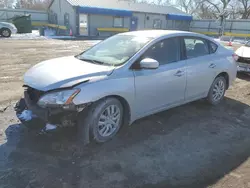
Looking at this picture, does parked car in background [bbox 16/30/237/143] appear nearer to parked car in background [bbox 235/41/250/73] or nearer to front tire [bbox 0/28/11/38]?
parked car in background [bbox 235/41/250/73]

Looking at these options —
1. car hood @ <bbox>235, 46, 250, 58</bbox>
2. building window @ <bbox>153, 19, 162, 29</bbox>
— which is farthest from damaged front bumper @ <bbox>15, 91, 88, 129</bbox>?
building window @ <bbox>153, 19, 162, 29</bbox>

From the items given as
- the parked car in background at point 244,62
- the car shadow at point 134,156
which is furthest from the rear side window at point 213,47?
the parked car in background at point 244,62

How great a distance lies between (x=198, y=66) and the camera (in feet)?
15.1

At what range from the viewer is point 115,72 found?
11.3ft

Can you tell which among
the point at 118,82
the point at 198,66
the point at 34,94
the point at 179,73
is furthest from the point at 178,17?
the point at 34,94

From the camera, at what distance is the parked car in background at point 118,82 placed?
3105 millimetres

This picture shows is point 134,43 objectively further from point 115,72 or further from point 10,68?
point 10,68

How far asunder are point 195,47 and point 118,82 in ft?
7.25

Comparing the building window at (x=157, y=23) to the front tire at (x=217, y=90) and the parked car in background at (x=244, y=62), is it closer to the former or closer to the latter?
the parked car in background at (x=244, y=62)

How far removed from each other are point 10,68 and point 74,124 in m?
6.30

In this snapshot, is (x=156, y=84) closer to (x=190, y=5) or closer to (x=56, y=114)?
(x=56, y=114)

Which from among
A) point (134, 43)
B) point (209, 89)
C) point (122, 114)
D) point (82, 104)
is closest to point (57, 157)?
point (82, 104)

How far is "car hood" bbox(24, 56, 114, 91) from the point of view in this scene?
315 centimetres

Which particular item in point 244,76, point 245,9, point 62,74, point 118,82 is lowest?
point 244,76
